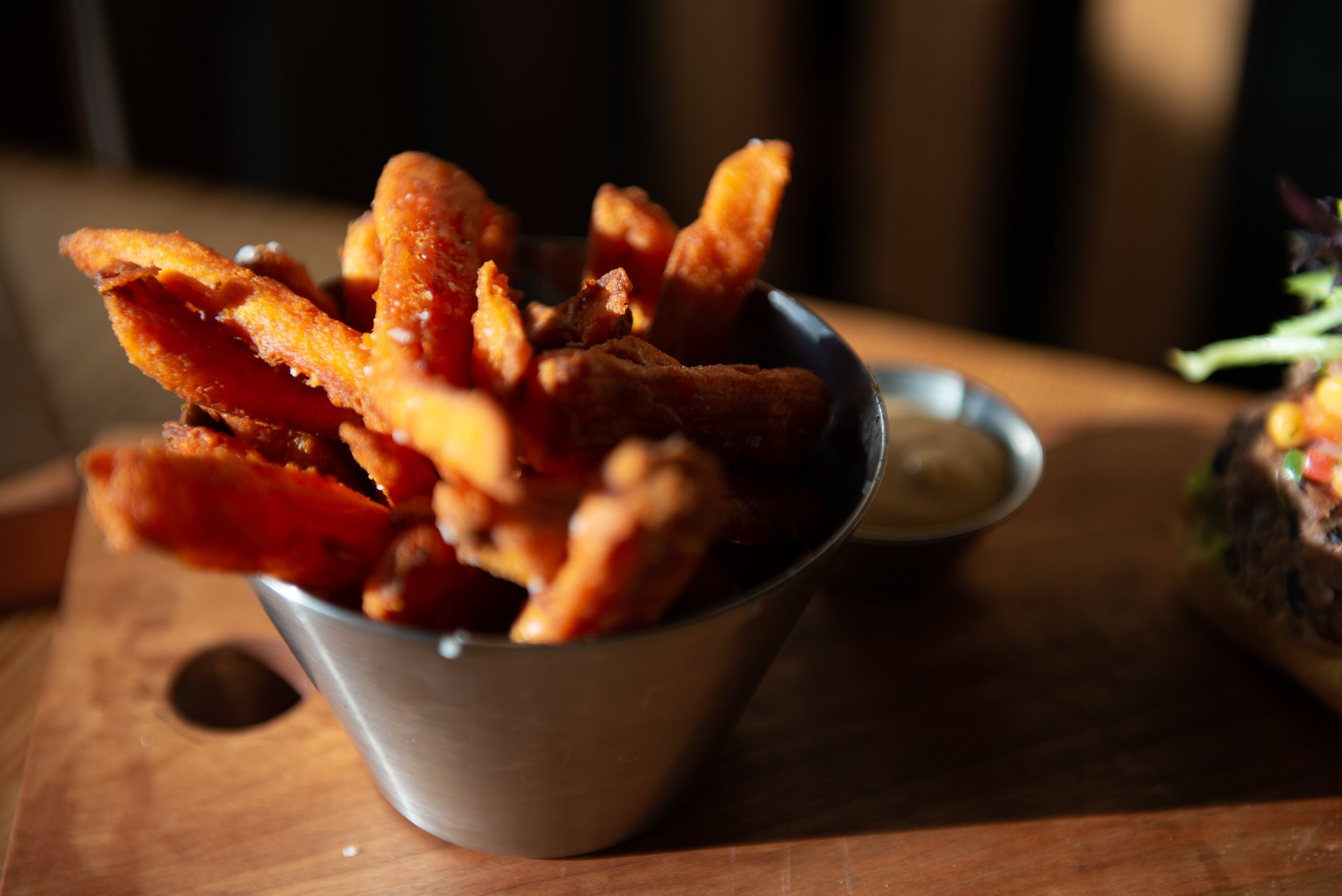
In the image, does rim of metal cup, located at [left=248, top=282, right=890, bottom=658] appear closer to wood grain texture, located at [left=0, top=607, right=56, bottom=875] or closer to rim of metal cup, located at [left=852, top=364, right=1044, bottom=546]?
rim of metal cup, located at [left=852, top=364, right=1044, bottom=546]

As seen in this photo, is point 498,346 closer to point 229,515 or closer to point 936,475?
point 229,515

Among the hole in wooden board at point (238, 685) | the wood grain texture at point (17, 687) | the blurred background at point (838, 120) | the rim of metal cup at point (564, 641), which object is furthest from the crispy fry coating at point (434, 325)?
the blurred background at point (838, 120)

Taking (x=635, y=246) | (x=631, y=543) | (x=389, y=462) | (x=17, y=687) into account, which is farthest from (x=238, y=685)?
(x=631, y=543)

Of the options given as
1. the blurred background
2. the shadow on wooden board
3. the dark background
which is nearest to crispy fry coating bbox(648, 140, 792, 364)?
the shadow on wooden board

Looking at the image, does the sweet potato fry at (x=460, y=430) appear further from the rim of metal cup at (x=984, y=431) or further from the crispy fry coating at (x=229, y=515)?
the rim of metal cup at (x=984, y=431)

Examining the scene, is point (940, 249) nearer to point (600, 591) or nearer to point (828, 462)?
point (828, 462)
